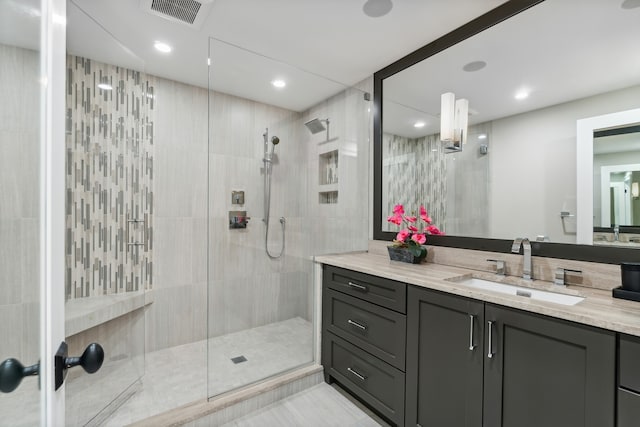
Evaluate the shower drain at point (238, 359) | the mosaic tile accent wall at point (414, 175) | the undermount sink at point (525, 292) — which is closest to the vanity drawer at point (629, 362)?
the undermount sink at point (525, 292)

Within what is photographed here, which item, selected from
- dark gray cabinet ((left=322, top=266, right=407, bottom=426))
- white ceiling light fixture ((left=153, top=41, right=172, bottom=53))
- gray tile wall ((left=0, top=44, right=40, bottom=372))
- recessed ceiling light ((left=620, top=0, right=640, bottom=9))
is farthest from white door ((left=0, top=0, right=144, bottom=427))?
recessed ceiling light ((left=620, top=0, right=640, bottom=9))

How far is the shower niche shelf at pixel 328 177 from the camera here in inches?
94.3

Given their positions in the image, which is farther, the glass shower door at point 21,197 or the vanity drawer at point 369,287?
the vanity drawer at point 369,287

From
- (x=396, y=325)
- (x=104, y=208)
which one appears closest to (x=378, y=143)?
(x=396, y=325)

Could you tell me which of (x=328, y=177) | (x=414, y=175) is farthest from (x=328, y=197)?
(x=414, y=175)

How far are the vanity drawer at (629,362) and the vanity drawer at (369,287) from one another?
84cm

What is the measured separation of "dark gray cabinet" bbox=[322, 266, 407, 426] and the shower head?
1127 mm

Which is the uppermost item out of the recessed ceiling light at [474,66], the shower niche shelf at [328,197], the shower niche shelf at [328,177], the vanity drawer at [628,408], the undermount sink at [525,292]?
the recessed ceiling light at [474,66]

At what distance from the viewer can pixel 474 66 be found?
194 cm

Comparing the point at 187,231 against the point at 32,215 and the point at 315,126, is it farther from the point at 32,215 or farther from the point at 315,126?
the point at 32,215

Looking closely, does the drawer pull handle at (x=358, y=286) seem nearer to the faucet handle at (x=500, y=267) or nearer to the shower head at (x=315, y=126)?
the faucet handle at (x=500, y=267)

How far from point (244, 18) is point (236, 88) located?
465 mm

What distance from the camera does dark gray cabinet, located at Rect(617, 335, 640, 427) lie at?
0.90 m

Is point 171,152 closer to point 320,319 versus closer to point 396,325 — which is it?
point 320,319
